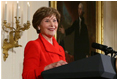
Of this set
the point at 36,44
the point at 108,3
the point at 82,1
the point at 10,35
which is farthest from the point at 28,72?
the point at 108,3

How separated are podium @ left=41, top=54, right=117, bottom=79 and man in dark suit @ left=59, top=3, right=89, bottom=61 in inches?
186

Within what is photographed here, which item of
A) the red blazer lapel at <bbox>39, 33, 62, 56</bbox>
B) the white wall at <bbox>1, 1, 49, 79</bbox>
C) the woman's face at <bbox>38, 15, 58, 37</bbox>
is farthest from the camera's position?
the white wall at <bbox>1, 1, 49, 79</bbox>

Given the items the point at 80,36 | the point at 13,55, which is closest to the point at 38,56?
the point at 13,55

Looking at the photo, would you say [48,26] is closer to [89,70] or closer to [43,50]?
[43,50]

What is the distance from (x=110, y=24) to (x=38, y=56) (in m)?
5.39

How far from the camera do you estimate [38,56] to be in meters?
2.16

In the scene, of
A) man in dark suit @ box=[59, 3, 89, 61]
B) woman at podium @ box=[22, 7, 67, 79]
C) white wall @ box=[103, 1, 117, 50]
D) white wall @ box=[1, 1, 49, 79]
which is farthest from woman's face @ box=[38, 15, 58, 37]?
white wall @ box=[103, 1, 117, 50]

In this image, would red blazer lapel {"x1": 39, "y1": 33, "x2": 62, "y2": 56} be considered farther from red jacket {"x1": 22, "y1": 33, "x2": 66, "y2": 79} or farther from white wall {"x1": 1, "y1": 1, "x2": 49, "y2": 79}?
white wall {"x1": 1, "y1": 1, "x2": 49, "y2": 79}

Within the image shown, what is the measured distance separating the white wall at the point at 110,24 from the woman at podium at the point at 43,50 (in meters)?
4.82

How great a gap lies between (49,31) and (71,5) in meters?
4.26

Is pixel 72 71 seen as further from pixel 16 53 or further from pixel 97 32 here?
pixel 97 32

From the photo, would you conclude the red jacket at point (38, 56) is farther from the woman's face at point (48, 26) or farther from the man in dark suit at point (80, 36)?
the man in dark suit at point (80, 36)

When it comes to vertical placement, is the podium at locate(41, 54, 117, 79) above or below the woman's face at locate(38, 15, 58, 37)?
below

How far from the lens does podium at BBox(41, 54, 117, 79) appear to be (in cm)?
160
